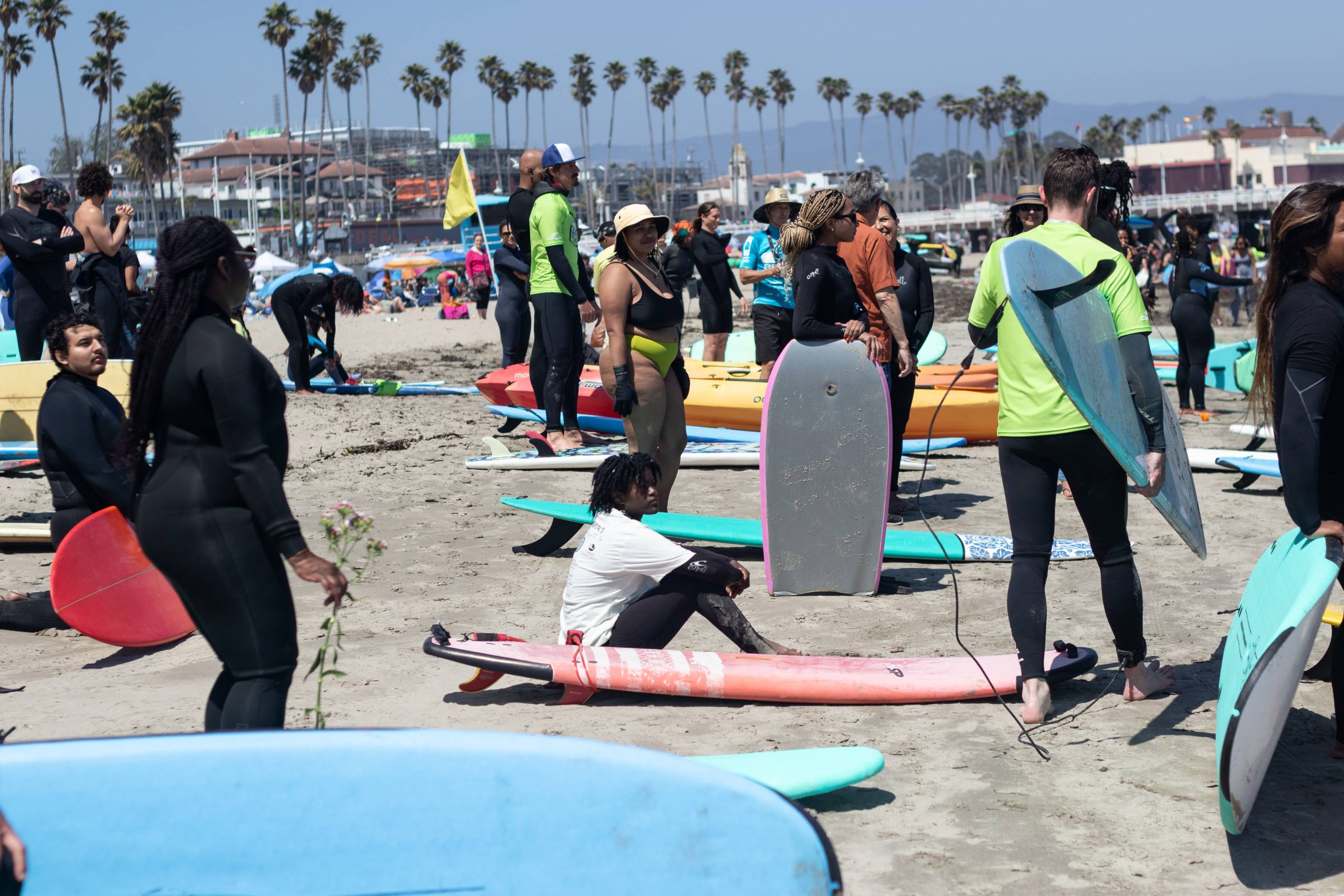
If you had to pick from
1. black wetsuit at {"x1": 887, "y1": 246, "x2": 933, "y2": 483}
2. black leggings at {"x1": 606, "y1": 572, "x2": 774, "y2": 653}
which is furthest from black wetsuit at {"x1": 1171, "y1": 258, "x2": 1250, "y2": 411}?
black leggings at {"x1": 606, "y1": 572, "x2": 774, "y2": 653}

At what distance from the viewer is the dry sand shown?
2.99 meters

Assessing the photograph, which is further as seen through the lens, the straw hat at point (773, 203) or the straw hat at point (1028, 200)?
the straw hat at point (773, 203)

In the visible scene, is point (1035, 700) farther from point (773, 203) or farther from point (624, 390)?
point (773, 203)

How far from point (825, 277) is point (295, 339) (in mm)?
7516

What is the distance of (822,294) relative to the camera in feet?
17.6

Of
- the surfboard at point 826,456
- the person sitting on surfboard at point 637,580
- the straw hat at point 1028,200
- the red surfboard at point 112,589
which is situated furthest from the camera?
the straw hat at point 1028,200

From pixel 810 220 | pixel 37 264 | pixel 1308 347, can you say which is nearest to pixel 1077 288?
pixel 1308 347

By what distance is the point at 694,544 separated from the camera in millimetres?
6441

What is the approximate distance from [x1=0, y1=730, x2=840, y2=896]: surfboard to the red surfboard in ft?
7.23

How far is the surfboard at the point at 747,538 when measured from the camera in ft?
19.6

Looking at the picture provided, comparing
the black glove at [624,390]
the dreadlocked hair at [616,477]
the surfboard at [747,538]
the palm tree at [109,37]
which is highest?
the palm tree at [109,37]

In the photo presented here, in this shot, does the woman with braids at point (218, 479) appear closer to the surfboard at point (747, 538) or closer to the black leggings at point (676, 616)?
the black leggings at point (676, 616)

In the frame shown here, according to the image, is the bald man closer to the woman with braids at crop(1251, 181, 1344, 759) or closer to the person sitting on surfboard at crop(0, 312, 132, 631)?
the person sitting on surfboard at crop(0, 312, 132, 631)

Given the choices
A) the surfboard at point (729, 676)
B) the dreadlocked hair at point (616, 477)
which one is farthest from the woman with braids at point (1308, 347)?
the dreadlocked hair at point (616, 477)
